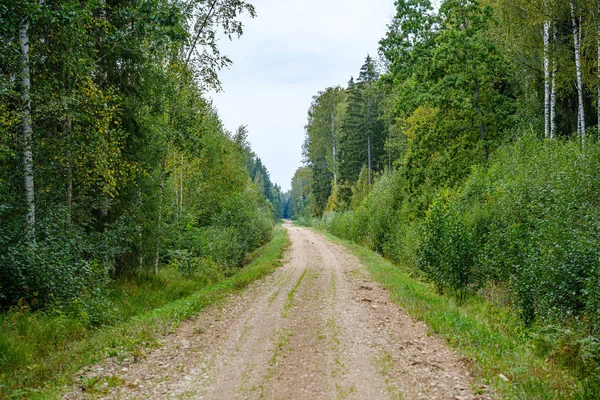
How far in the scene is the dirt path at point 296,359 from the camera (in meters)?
5.05

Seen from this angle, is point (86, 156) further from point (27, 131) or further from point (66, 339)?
point (66, 339)

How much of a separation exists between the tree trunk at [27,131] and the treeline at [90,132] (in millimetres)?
26

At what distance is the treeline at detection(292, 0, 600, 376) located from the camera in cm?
763

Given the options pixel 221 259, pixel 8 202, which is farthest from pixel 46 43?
pixel 221 259

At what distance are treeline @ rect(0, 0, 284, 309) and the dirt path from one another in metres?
3.27

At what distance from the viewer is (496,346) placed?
6.50 m

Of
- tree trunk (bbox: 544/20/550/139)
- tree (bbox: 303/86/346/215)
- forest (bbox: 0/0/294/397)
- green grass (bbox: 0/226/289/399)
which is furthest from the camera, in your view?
tree (bbox: 303/86/346/215)

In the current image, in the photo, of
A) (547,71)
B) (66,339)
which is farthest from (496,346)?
(547,71)

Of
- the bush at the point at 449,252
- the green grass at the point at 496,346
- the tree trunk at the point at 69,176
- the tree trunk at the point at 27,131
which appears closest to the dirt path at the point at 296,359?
the green grass at the point at 496,346

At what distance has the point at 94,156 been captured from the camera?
8.95 m

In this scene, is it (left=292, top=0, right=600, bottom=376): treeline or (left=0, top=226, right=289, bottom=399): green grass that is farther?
(left=292, top=0, right=600, bottom=376): treeline

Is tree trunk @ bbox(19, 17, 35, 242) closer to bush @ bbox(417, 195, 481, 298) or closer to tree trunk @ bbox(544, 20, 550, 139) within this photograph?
bush @ bbox(417, 195, 481, 298)

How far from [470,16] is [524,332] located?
15.0m

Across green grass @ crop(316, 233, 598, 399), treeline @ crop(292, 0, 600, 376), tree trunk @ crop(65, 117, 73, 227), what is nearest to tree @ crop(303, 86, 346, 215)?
treeline @ crop(292, 0, 600, 376)
